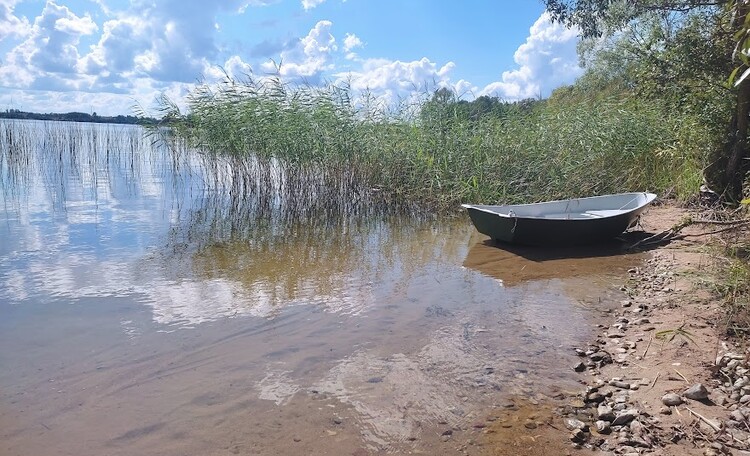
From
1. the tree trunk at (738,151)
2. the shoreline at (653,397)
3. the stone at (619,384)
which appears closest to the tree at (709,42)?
the tree trunk at (738,151)

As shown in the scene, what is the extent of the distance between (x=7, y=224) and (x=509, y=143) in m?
8.77

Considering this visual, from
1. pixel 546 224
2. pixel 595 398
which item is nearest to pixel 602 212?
pixel 546 224

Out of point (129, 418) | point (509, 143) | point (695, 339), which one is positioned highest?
point (509, 143)

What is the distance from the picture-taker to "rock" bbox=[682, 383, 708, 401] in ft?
10.4

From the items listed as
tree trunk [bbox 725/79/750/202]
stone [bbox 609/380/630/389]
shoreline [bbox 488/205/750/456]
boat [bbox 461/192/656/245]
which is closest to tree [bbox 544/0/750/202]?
tree trunk [bbox 725/79/750/202]

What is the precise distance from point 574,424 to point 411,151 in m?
8.07

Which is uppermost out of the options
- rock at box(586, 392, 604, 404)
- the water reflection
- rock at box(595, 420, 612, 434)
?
the water reflection

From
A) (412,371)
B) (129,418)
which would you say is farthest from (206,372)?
(412,371)

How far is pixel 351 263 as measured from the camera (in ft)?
23.9

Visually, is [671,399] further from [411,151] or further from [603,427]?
[411,151]

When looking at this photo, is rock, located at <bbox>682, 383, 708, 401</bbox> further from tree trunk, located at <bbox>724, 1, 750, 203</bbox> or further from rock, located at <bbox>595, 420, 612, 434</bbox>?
tree trunk, located at <bbox>724, 1, 750, 203</bbox>

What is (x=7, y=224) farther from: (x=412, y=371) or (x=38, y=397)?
(x=412, y=371)

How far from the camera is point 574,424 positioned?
10.4 ft

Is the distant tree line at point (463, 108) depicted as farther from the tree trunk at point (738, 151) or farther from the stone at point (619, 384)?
the stone at point (619, 384)
